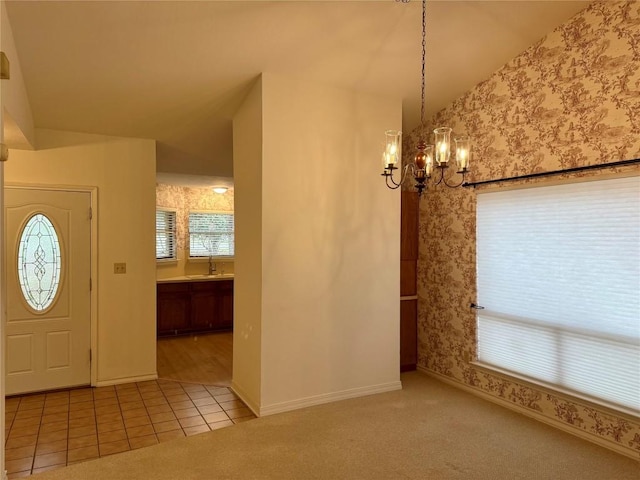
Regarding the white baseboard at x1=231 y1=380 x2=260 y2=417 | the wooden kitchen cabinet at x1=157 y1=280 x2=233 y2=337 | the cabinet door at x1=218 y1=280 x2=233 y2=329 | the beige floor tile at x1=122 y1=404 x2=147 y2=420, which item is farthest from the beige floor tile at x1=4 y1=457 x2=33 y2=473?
the cabinet door at x1=218 y1=280 x2=233 y2=329

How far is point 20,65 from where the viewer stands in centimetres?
314

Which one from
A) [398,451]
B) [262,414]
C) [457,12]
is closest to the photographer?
[398,451]

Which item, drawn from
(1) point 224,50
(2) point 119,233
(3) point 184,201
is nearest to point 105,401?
(2) point 119,233

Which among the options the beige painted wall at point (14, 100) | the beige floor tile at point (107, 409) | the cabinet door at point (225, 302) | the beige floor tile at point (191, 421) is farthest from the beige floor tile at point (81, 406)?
the cabinet door at point (225, 302)

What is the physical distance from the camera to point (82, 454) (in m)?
2.95

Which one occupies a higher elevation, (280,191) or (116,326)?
(280,191)

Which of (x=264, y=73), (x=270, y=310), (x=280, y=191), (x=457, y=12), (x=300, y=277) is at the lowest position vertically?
(x=270, y=310)

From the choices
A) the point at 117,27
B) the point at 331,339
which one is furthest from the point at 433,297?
the point at 117,27

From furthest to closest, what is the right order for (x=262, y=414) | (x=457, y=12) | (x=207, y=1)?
1. (x=262, y=414)
2. (x=457, y=12)
3. (x=207, y=1)

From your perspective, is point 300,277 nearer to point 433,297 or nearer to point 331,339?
point 331,339

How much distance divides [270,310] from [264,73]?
199 centimetres

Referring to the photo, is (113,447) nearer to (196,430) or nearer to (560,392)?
(196,430)

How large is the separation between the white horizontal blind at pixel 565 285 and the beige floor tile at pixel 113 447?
316 centimetres

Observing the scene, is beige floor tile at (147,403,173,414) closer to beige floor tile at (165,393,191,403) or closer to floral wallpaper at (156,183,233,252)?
beige floor tile at (165,393,191,403)
